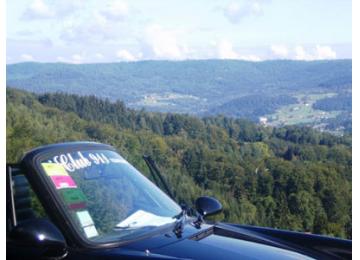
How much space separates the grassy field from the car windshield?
7357cm

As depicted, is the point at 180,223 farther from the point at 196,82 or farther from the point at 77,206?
the point at 196,82

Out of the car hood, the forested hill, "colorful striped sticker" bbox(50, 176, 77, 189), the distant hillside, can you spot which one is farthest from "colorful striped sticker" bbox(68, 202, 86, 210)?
the distant hillside

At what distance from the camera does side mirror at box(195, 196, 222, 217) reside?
3.99 m

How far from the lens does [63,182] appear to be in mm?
3160

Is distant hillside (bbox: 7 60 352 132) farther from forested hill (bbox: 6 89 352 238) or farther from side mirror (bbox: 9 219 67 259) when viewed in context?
A: side mirror (bbox: 9 219 67 259)

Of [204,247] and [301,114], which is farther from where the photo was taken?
[301,114]

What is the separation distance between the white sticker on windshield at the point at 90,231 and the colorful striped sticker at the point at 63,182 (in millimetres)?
260

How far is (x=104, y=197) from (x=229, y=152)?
59627 mm

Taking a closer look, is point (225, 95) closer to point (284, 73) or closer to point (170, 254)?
point (284, 73)

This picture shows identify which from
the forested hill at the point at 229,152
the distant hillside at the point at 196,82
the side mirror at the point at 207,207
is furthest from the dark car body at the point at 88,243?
the distant hillside at the point at 196,82

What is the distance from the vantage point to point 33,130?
123ft

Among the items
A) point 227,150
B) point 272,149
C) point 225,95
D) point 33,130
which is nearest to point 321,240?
point 33,130

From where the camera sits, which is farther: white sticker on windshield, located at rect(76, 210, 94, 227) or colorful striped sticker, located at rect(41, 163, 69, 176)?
colorful striped sticker, located at rect(41, 163, 69, 176)

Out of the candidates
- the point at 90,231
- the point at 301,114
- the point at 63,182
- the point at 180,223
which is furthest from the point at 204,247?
the point at 301,114
